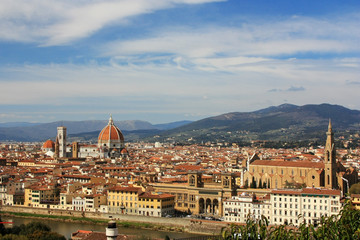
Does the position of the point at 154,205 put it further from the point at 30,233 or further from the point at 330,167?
the point at 330,167

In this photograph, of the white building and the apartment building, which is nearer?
the apartment building

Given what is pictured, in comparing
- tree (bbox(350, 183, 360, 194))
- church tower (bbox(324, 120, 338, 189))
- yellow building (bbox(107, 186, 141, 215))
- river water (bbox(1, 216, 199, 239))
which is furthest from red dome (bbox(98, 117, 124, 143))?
tree (bbox(350, 183, 360, 194))

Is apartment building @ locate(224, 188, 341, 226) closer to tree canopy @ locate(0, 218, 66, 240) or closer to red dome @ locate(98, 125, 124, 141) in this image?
tree canopy @ locate(0, 218, 66, 240)

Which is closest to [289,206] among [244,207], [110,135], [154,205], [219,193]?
[244,207]

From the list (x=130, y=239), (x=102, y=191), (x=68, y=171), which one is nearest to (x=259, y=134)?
(x=68, y=171)

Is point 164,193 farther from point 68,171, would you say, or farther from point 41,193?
point 68,171

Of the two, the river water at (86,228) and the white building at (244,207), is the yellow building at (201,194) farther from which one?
the river water at (86,228)
